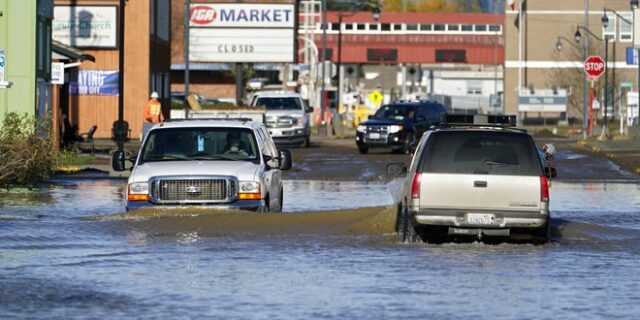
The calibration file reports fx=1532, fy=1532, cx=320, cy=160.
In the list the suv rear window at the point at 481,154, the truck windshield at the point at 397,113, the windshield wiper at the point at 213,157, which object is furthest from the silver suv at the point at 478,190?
the truck windshield at the point at 397,113

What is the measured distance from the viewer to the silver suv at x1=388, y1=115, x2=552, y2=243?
61.3 feet

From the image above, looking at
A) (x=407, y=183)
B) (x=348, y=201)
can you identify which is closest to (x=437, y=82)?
(x=348, y=201)

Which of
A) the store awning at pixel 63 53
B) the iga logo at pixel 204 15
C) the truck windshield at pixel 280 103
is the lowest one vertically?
the truck windshield at pixel 280 103

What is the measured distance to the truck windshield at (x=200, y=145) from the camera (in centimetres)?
2209

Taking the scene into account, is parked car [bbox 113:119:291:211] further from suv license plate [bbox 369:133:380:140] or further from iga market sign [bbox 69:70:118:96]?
iga market sign [bbox 69:70:118:96]

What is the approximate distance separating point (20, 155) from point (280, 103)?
29.7 meters

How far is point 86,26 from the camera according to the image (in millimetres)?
61312

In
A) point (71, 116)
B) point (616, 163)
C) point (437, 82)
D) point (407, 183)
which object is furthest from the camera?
point (437, 82)

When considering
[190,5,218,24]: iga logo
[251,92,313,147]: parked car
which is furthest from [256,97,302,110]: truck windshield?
[190,5,218,24]: iga logo

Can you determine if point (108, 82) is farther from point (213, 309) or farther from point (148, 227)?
point (213, 309)

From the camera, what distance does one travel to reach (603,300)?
14164 millimetres

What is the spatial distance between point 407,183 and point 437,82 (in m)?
118

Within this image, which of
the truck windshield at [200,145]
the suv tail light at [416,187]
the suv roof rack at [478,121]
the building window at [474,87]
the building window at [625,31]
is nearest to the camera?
the suv tail light at [416,187]

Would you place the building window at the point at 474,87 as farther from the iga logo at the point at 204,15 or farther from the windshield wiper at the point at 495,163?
the windshield wiper at the point at 495,163
